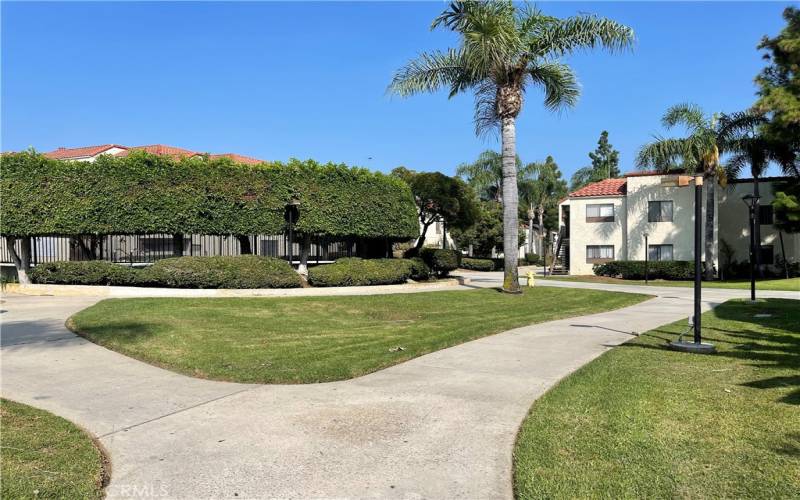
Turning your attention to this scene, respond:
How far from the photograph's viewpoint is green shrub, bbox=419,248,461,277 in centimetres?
2648

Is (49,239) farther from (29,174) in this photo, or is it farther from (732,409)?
(732,409)

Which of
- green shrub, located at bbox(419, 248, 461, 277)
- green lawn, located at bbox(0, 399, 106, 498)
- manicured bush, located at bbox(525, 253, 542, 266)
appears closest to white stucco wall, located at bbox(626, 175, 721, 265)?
green shrub, located at bbox(419, 248, 461, 277)

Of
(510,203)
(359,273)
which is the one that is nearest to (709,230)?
(510,203)

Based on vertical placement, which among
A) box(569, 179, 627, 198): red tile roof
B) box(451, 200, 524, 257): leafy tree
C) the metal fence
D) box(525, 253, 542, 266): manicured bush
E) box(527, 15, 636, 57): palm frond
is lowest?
box(525, 253, 542, 266): manicured bush

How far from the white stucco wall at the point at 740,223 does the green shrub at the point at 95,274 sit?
119 feet

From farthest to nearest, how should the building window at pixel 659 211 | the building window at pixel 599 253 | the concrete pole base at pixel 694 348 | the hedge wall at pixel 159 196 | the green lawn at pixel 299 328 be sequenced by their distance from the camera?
1. the building window at pixel 599 253
2. the building window at pixel 659 211
3. the hedge wall at pixel 159 196
4. the concrete pole base at pixel 694 348
5. the green lawn at pixel 299 328

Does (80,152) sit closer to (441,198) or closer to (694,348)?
(441,198)

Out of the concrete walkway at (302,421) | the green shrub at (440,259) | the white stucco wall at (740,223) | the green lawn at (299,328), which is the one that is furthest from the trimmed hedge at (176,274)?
the white stucco wall at (740,223)

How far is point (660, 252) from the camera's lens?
118 ft

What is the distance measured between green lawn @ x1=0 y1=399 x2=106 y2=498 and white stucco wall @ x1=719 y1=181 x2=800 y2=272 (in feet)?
133

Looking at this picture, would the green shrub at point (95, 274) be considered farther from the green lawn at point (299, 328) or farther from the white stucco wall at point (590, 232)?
the white stucco wall at point (590, 232)

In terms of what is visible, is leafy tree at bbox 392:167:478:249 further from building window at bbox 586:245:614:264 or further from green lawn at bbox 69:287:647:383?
building window at bbox 586:245:614:264

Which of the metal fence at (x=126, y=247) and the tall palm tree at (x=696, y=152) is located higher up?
the tall palm tree at (x=696, y=152)

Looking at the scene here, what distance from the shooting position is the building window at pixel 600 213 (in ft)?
125
